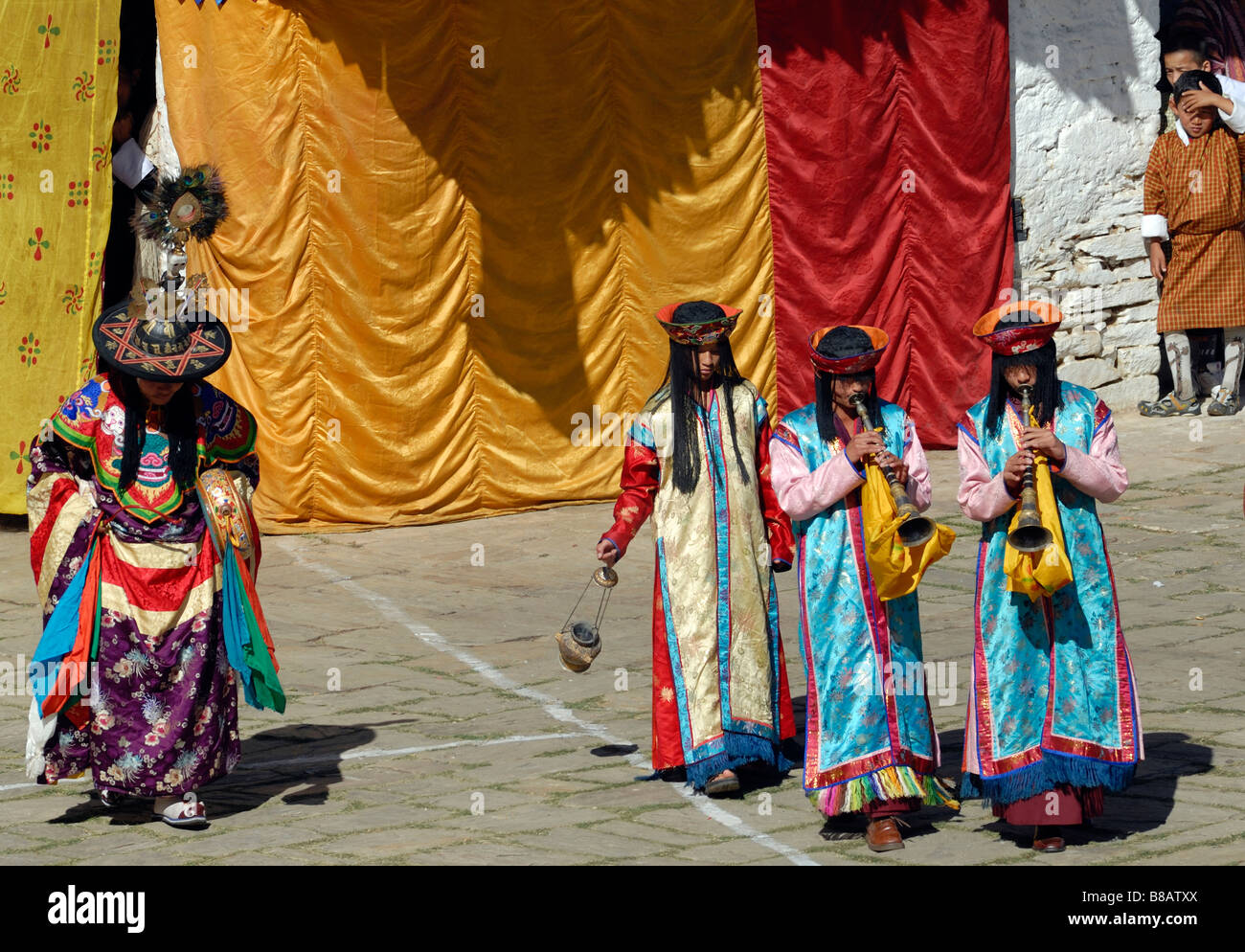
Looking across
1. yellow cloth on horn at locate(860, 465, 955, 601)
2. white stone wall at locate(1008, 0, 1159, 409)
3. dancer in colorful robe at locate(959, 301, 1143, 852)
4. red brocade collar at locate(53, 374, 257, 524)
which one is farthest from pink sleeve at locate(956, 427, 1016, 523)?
white stone wall at locate(1008, 0, 1159, 409)

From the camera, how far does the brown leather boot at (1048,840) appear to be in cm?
590

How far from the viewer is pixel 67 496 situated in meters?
6.66

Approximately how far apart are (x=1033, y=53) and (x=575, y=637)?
8.41 metres

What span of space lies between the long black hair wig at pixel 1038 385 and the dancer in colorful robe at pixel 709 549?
1118mm

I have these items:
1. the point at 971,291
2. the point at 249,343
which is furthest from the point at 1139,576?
the point at 249,343

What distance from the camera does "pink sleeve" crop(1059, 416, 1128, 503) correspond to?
19.5 feet

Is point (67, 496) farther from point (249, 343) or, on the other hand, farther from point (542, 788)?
point (249, 343)

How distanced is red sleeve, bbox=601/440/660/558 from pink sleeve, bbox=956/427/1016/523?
51.2 inches

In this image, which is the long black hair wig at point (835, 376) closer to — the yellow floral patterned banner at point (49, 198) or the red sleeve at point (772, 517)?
the red sleeve at point (772, 517)

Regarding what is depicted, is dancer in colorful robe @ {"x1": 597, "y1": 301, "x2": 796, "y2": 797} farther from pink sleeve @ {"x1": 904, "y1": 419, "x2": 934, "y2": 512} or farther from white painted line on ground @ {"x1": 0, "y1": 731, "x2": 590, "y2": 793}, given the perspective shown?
white painted line on ground @ {"x1": 0, "y1": 731, "x2": 590, "y2": 793}


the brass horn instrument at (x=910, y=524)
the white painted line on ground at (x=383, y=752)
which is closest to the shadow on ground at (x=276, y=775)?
the white painted line on ground at (x=383, y=752)

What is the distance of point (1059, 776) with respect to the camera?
5.90 metres

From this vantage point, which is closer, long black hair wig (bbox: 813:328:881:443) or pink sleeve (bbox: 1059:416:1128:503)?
pink sleeve (bbox: 1059:416:1128:503)

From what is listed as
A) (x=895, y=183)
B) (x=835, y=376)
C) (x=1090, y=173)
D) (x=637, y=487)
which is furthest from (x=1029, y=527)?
(x=1090, y=173)
